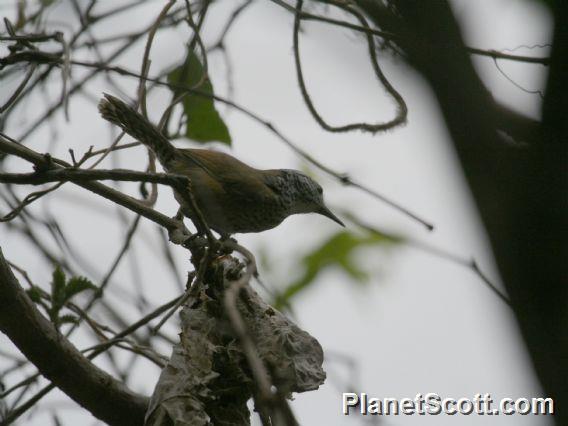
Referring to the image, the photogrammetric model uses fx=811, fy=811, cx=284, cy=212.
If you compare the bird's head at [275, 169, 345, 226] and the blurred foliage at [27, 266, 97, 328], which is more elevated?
the bird's head at [275, 169, 345, 226]

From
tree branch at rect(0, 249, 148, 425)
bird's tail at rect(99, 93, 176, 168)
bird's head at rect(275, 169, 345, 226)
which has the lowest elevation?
tree branch at rect(0, 249, 148, 425)

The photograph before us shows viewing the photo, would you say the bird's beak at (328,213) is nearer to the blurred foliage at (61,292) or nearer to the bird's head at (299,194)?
the bird's head at (299,194)

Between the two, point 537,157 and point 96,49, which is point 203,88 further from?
point 537,157

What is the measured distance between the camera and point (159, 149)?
4094 millimetres

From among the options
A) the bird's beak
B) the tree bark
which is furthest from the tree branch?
the tree bark

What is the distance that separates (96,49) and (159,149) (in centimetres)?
86

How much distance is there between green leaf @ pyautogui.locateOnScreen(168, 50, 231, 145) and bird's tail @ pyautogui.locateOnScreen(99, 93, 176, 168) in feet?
0.59

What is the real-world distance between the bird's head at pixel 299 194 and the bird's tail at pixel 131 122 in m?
1.21

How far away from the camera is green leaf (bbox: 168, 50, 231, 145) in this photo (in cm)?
365

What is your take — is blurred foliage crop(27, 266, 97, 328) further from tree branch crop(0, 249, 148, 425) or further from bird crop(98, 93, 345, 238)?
bird crop(98, 93, 345, 238)

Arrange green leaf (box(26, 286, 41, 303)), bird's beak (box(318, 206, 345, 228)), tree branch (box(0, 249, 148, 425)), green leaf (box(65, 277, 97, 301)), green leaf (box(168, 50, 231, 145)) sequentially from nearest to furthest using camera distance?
tree branch (box(0, 249, 148, 425))
green leaf (box(65, 277, 97, 301))
green leaf (box(26, 286, 41, 303))
green leaf (box(168, 50, 231, 145))
bird's beak (box(318, 206, 345, 228))

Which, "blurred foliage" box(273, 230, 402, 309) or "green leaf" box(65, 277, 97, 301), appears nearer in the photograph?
"green leaf" box(65, 277, 97, 301)

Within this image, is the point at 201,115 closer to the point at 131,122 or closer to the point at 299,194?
the point at 131,122

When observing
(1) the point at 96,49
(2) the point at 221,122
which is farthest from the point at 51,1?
(2) the point at 221,122
